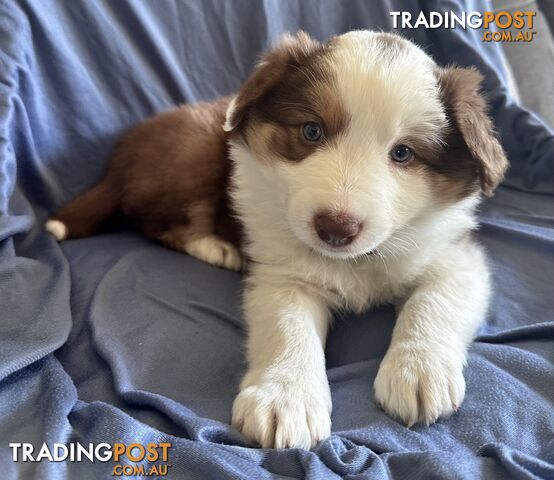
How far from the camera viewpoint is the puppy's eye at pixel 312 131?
206 centimetres

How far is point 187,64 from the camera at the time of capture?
335 cm

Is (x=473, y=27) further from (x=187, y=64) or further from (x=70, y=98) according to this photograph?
(x=70, y=98)

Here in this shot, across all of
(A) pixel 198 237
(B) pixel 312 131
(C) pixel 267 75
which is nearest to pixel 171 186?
(A) pixel 198 237

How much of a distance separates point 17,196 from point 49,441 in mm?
1487

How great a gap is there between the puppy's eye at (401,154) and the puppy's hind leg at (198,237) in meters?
1.03

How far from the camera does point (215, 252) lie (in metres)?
2.82

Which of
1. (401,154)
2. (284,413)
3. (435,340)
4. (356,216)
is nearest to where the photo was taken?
(284,413)

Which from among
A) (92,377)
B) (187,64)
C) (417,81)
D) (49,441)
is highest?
(417,81)

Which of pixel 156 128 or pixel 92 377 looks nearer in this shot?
pixel 92 377

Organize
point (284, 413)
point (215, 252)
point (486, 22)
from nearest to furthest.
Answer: point (284, 413), point (215, 252), point (486, 22)

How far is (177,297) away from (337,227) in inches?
36.2

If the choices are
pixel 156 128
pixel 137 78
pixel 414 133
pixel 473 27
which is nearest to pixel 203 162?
pixel 156 128

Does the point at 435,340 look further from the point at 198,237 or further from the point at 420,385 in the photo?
the point at 198,237

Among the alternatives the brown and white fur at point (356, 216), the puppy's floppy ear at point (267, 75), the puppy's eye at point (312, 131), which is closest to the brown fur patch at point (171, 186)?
the brown and white fur at point (356, 216)
